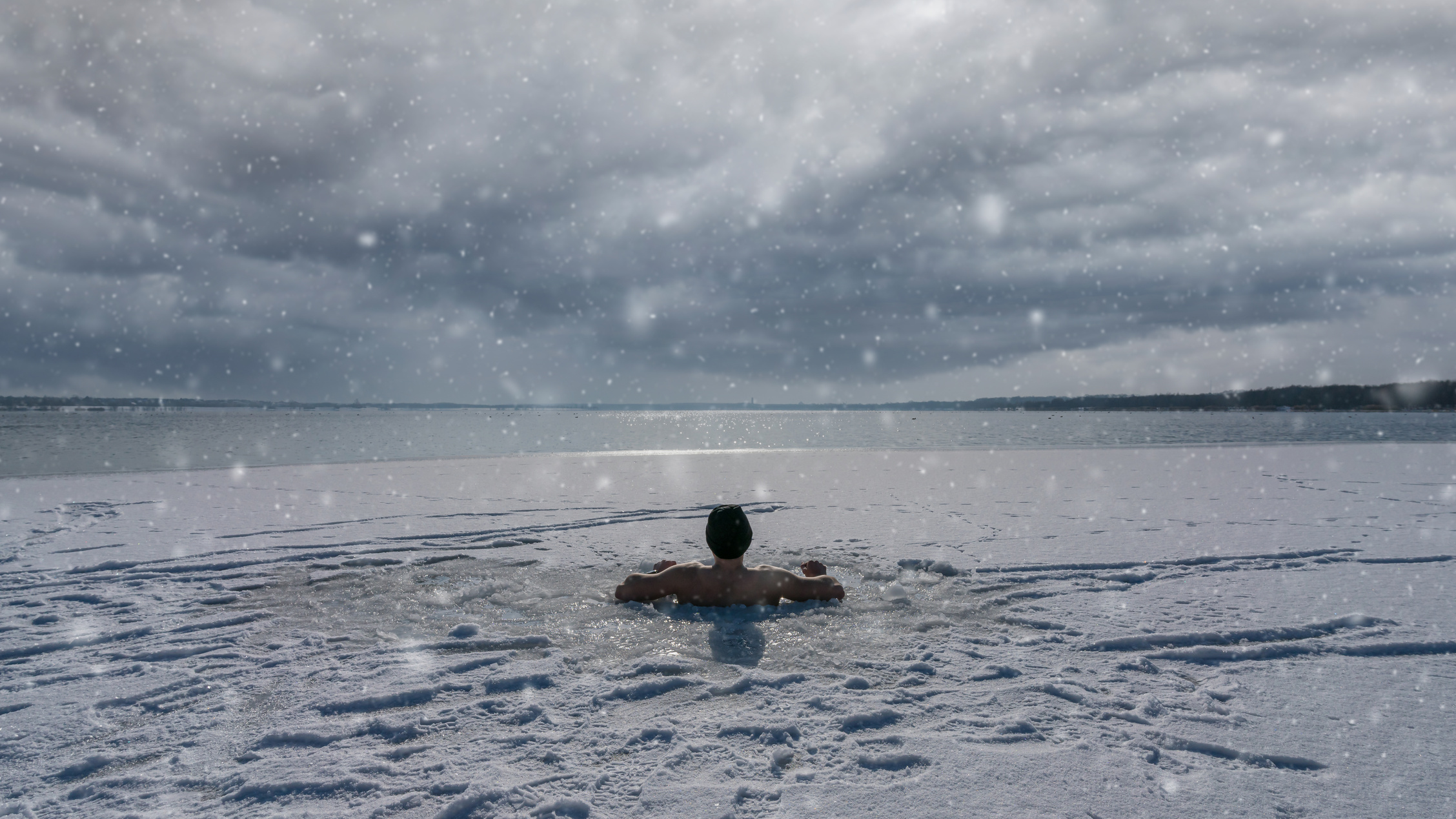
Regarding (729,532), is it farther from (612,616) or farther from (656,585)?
(612,616)

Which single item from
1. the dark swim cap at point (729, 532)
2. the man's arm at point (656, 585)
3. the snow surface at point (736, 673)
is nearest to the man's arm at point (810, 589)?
the snow surface at point (736, 673)

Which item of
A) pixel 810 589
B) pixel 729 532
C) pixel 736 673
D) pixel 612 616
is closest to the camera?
pixel 736 673

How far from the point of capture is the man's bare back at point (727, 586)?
5383 millimetres

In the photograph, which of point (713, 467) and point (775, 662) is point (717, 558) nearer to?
point (775, 662)

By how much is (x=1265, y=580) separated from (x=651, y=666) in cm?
548

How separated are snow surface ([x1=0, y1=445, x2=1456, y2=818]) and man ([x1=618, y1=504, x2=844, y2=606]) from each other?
0.18 meters

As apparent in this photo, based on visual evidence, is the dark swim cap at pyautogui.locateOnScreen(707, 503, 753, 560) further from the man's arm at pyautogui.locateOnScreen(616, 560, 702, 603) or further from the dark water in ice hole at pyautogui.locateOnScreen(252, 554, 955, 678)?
the dark water in ice hole at pyautogui.locateOnScreen(252, 554, 955, 678)

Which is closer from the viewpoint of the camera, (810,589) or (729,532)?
(729,532)

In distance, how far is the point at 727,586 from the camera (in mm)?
5371

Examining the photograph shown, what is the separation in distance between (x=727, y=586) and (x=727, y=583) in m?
0.02

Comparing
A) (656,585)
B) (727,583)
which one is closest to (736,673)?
(727,583)

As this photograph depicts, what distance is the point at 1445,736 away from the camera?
2.94 meters

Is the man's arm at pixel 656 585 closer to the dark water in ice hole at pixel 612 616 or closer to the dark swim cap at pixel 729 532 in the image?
the dark water in ice hole at pixel 612 616

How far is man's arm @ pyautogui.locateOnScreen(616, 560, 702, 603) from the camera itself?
541cm
